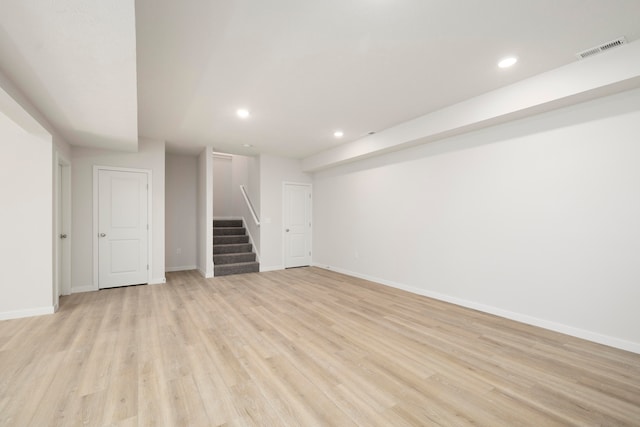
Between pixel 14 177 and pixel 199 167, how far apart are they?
331 centimetres

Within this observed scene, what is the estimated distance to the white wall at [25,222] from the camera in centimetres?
329

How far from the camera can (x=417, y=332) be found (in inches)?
114

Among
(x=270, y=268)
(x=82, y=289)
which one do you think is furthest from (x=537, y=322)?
(x=82, y=289)

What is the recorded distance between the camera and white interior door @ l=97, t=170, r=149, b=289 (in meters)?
4.75

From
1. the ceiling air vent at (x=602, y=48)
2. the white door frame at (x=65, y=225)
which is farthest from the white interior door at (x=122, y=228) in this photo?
→ the ceiling air vent at (x=602, y=48)

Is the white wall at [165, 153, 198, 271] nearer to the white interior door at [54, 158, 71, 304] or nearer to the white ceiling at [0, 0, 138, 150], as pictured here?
the white interior door at [54, 158, 71, 304]

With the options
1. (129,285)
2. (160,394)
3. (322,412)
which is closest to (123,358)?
(160,394)

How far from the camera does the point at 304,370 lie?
2.17 metres

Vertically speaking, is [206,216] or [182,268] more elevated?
[206,216]

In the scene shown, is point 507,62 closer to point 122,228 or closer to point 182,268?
point 122,228

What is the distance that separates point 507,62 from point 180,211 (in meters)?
6.58

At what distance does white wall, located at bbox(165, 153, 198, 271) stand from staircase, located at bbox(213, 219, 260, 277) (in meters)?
0.65

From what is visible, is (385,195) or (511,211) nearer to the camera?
(511,211)

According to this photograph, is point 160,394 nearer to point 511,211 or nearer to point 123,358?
point 123,358
